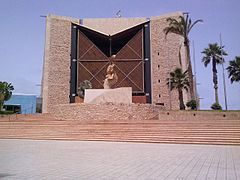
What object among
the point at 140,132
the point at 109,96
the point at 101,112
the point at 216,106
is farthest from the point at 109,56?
the point at 140,132

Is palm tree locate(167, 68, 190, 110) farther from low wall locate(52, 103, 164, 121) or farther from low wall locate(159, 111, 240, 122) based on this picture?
low wall locate(52, 103, 164, 121)

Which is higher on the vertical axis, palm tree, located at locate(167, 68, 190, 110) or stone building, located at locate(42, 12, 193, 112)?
stone building, located at locate(42, 12, 193, 112)

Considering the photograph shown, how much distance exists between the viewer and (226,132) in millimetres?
12352

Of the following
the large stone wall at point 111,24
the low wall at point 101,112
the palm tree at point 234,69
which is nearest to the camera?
the low wall at point 101,112

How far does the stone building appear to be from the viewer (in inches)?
1398

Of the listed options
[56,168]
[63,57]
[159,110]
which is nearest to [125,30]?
[63,57]

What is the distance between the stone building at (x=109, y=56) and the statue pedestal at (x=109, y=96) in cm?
1172

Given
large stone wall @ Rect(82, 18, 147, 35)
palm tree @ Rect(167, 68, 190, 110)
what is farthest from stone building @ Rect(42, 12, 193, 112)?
palm tree @ Rect(167, 68, 190, 110)

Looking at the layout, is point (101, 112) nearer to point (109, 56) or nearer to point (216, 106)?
point (216, 106)

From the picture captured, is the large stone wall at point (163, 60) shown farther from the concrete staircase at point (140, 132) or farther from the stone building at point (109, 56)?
the concrete staircase at point (140, 132)

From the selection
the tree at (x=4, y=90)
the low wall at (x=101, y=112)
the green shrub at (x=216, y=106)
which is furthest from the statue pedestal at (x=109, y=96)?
the tree at (x=4, y=90)

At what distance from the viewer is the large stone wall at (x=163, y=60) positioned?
34.7 metres

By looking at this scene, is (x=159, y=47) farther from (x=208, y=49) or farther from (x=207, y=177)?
(x=207, y=177)

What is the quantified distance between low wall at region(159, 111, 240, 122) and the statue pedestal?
3.49m
